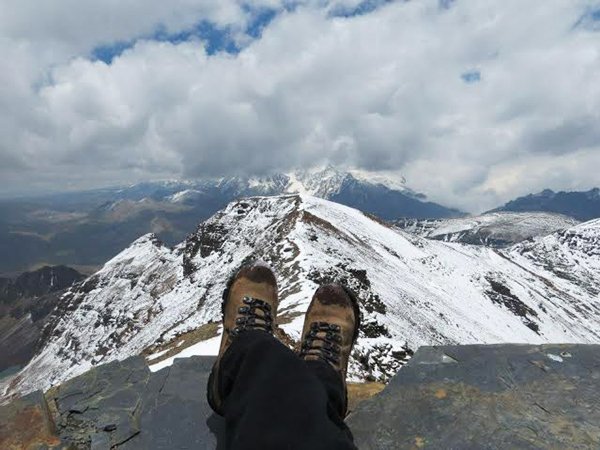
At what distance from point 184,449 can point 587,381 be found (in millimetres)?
5719

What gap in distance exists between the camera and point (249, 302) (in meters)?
6.77

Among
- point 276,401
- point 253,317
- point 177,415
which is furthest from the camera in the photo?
point 253,317

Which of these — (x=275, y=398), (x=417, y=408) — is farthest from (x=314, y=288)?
(x=275, y=398)

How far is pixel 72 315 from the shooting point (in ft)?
392

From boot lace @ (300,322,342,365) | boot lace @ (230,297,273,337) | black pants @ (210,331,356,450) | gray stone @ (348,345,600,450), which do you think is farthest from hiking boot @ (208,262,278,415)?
gray stone @ (348,345,600,450)

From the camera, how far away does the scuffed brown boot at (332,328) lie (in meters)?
6.18

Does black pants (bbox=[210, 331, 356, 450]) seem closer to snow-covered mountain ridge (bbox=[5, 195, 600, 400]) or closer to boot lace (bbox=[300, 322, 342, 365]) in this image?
boot lace (bbox=[300, 322, 342, 365])

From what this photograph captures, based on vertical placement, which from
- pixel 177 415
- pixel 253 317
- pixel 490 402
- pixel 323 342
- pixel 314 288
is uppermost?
pixel 253 317

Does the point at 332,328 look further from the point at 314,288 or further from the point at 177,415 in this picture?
the point at 314,288

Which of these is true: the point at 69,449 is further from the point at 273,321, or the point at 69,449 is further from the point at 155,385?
the point at 273,321

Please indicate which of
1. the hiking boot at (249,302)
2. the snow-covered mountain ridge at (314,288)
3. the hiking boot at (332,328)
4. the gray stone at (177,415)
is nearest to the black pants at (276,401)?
the gray stone at (177,415)

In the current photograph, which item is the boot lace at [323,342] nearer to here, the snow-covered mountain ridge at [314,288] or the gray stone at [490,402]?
the gray stone at [490,402]

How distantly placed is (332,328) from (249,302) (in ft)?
4.54

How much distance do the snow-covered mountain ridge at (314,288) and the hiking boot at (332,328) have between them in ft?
24.5
